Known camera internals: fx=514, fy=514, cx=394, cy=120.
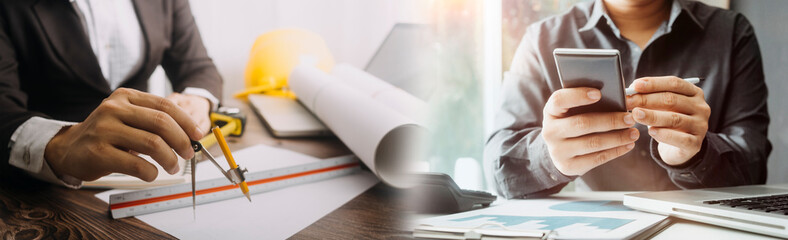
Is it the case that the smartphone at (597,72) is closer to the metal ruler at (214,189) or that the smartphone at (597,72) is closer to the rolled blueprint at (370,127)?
the rolled blueprint at (370,127)

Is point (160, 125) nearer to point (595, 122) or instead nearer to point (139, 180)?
point (139, 180)

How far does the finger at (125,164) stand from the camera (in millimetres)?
434

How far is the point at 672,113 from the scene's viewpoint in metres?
0.51

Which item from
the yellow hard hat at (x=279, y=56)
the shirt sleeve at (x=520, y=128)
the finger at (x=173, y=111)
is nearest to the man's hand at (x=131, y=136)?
the finger at (x=173, y=111)

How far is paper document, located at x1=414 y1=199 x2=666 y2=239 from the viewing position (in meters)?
0.38

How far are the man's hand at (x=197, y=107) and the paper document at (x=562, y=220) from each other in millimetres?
254

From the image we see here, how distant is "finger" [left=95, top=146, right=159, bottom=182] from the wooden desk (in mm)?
40

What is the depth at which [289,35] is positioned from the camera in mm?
558

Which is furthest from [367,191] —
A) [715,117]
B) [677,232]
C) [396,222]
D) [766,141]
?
[766,141]

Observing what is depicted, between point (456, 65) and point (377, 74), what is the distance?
12cm

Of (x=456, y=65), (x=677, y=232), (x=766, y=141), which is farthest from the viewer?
(x=766, y=141)

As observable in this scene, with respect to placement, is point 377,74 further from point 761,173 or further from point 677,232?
point 761,173

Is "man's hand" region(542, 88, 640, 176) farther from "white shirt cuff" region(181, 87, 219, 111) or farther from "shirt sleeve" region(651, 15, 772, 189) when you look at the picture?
"white shirt cuff" region(181, 87, 219, 111)

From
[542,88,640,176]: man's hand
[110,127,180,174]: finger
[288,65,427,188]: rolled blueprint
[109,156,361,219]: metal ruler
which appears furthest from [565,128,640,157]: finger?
[110,127,180,174]: finger
